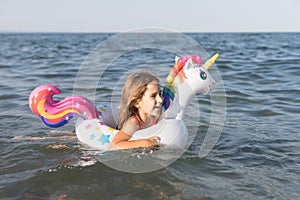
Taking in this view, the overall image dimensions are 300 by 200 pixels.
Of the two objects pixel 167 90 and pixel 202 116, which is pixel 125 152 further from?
pixel 202 116

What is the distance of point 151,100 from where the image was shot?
391 centimetres

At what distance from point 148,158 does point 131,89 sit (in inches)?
31.5

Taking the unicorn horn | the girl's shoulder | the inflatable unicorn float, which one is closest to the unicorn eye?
the inflatable unicorn float

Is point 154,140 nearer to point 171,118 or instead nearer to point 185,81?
point 171,118

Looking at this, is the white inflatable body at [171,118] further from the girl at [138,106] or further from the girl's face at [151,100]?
the girl's face at [151,100]

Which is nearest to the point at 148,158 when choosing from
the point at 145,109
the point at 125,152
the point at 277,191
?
the point at 125,152

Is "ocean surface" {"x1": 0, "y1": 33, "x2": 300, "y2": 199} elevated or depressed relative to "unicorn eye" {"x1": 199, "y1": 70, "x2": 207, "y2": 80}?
depressed

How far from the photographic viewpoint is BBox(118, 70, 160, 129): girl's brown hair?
3.91m

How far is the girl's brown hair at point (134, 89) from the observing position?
3912 mm

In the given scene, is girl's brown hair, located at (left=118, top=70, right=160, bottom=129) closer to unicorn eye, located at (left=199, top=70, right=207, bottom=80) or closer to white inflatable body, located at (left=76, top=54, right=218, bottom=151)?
white inflatable body, located at (left=76, top=54, right=218, bottom=151)

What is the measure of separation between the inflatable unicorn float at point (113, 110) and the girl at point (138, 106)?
0.29 ft

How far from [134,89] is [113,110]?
98 cm

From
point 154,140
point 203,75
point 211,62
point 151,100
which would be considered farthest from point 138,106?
point 211,62

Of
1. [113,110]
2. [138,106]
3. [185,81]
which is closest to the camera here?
[138,106]
